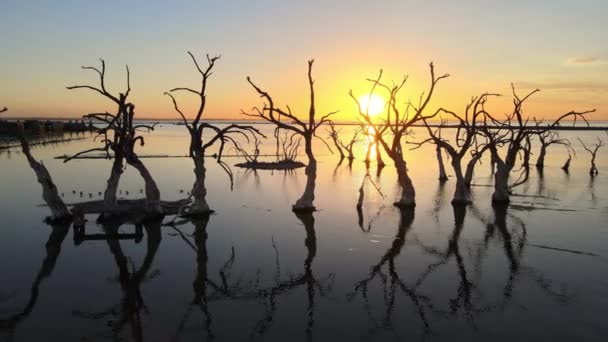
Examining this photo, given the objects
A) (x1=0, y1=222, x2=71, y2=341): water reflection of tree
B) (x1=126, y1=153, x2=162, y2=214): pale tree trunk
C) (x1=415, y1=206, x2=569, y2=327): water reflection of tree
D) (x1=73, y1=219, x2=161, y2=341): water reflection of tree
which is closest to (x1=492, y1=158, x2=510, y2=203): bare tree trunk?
(x1=415, y1=206, x2=569, y2=327): water reflection of tree

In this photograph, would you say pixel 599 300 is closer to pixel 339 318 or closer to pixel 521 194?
pixel 339 318

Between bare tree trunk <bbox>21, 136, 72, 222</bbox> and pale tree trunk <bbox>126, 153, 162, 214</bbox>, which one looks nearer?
bare tree trunk <bbox>21, 136, 72, 222</bbox>

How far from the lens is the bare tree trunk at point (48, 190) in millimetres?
19188

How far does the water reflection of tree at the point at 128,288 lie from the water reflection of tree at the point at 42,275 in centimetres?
119

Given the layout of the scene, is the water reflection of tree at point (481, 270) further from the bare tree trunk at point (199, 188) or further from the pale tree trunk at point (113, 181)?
the pale tree trunk at point (113, 181)

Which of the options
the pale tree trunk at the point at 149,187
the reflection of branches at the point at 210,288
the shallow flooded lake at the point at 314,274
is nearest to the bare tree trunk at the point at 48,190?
the shallow flooded lake at the point at 314,274

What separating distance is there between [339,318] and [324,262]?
4293mm

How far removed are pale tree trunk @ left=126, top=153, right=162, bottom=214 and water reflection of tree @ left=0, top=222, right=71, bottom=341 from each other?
10.7ft

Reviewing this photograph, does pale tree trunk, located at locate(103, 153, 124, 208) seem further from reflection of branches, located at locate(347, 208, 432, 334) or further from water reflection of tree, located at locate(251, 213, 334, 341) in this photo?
reflection of branches, located at locate(347, 208, 432, 334)

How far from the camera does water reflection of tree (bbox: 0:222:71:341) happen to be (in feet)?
33.7

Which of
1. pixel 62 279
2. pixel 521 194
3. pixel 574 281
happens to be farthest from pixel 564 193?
pixel 62 279

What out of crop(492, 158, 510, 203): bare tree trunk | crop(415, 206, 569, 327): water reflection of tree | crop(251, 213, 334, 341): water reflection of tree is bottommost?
crop(251, 213, 334, 341): water reflection of tree

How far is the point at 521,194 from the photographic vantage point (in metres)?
29.5

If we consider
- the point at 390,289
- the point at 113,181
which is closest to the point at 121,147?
the point at 113,181
